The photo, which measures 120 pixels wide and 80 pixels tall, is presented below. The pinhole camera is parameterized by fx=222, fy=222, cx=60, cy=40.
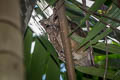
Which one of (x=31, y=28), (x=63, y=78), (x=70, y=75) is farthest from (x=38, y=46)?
(x=70, y=75)

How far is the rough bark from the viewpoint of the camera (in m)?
0.81

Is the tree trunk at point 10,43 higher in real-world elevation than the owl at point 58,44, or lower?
higher

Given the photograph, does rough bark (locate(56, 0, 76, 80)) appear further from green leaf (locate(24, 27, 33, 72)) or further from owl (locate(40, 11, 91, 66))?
green leaf (locate(24, 27, 33, 72))

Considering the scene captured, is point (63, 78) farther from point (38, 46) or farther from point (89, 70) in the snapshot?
point (89, 70)

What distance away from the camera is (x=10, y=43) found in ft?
0.58

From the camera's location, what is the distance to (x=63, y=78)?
53.6 inches

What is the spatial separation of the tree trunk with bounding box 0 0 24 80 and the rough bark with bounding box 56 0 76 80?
627mm

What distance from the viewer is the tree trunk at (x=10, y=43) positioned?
0.55 ft

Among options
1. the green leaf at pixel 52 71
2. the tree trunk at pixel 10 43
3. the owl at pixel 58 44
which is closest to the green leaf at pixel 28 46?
the green leaf at pixel 52 71

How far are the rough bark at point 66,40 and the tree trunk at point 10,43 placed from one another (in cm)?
63

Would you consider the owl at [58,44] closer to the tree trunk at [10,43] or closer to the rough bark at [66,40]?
the rough bark at [66,40]

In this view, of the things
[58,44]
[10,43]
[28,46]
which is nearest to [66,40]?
[58,44]

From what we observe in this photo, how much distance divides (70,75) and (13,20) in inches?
25.2

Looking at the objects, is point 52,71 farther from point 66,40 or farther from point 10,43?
point 10,43
